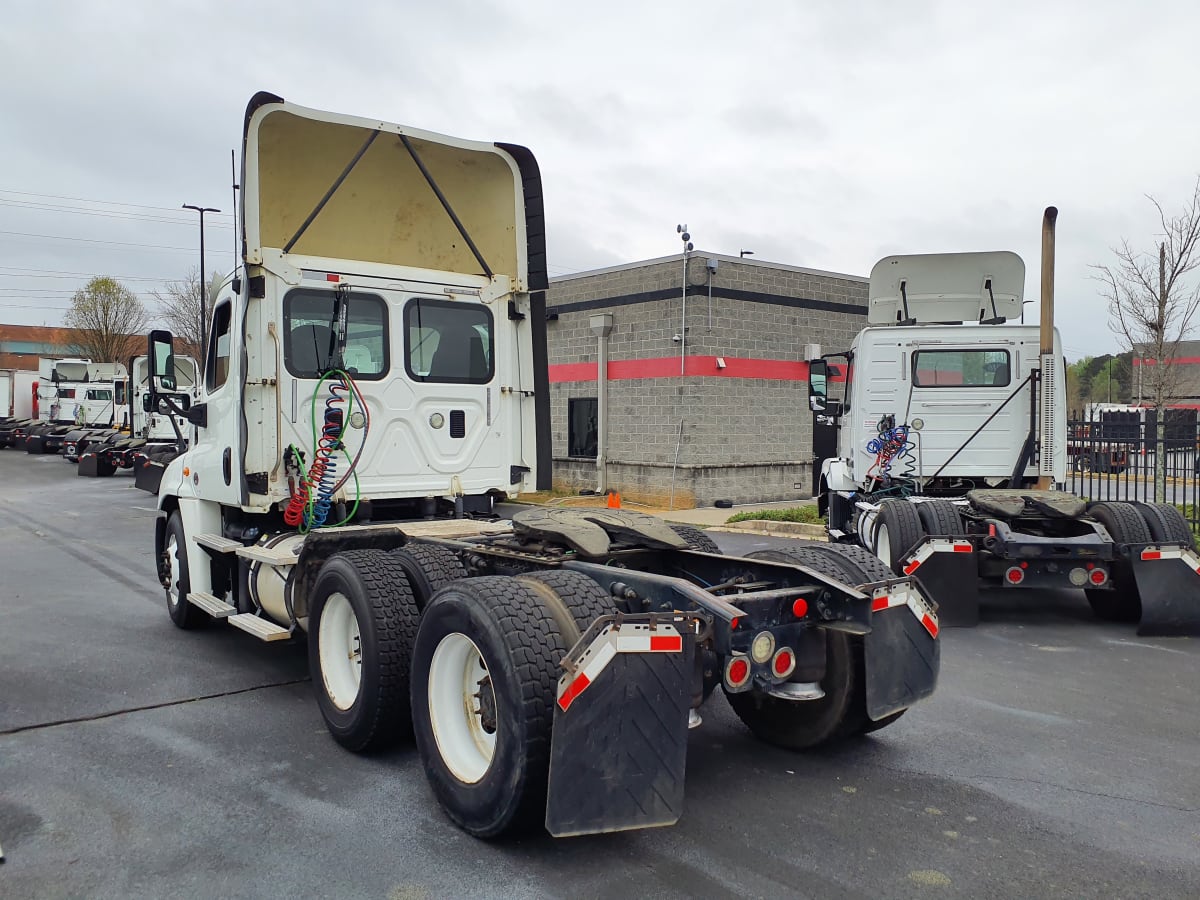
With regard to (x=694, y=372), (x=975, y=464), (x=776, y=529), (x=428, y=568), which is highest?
(x=694, y=372)

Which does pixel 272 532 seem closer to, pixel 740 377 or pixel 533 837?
pixel 533 837

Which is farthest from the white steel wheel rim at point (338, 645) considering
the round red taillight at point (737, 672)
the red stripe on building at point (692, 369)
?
the red stripe on building at point (692, 369)

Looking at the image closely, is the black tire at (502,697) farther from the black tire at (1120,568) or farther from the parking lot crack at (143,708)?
the black tire at (1120,568)

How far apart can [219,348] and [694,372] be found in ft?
37.7

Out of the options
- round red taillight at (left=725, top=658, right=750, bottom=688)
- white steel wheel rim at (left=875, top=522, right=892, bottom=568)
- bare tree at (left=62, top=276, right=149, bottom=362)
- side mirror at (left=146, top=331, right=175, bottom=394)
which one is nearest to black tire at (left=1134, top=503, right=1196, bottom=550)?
white steel wheel rim at (left=875, top=522, right=892, bottom=568)

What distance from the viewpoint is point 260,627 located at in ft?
19.6

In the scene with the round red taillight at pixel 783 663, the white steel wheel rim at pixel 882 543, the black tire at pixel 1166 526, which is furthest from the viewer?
the white steel wheel rim at pixel 882 543

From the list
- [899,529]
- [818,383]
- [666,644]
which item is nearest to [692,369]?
[818,383]

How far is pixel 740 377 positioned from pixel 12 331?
286 ft

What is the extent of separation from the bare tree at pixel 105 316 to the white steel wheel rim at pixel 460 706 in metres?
51.6

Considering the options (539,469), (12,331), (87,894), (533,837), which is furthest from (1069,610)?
(12,331)

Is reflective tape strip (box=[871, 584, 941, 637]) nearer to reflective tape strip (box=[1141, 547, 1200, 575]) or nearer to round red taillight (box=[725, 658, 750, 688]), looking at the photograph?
round red taillight (box=[725, 658, 750, 688])

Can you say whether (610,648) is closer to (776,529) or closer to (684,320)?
(776,529)

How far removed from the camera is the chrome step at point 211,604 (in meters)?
6.55
